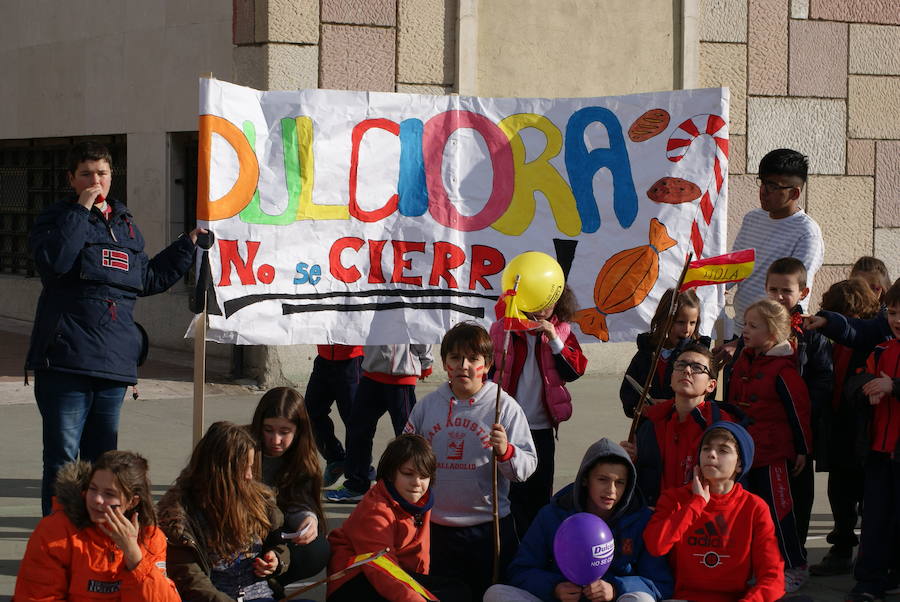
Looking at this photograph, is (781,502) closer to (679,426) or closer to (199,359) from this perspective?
(679,426)

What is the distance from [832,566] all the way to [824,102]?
657 centimetres

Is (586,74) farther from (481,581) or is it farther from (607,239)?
(481,581)

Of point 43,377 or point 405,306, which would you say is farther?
point 405,306

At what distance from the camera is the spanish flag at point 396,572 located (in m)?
4.42

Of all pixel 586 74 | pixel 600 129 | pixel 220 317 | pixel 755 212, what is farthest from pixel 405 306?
pixel 586 74

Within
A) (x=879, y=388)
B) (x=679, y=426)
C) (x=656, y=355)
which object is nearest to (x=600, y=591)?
(x=679, y=426)

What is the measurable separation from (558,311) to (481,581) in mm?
1310

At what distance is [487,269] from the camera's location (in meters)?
6.06

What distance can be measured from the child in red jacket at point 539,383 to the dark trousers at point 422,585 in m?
0.86

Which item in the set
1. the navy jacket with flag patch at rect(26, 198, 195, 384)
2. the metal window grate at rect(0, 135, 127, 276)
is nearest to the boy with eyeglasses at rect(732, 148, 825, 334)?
the navy jacket with flag patch at rect(26, 198, 195, 384)

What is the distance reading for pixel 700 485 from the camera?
15.3 ft

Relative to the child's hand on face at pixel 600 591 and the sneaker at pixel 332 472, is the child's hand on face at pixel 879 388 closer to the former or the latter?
the child's hand on face at pixel 600 591

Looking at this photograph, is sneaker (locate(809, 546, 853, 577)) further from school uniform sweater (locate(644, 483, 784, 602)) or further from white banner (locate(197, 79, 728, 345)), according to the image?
white banner (locate(197, 79, 728, 345))

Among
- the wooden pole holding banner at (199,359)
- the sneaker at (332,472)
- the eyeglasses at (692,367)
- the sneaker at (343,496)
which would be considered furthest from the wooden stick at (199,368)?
the eyeglasses at (692,367)
